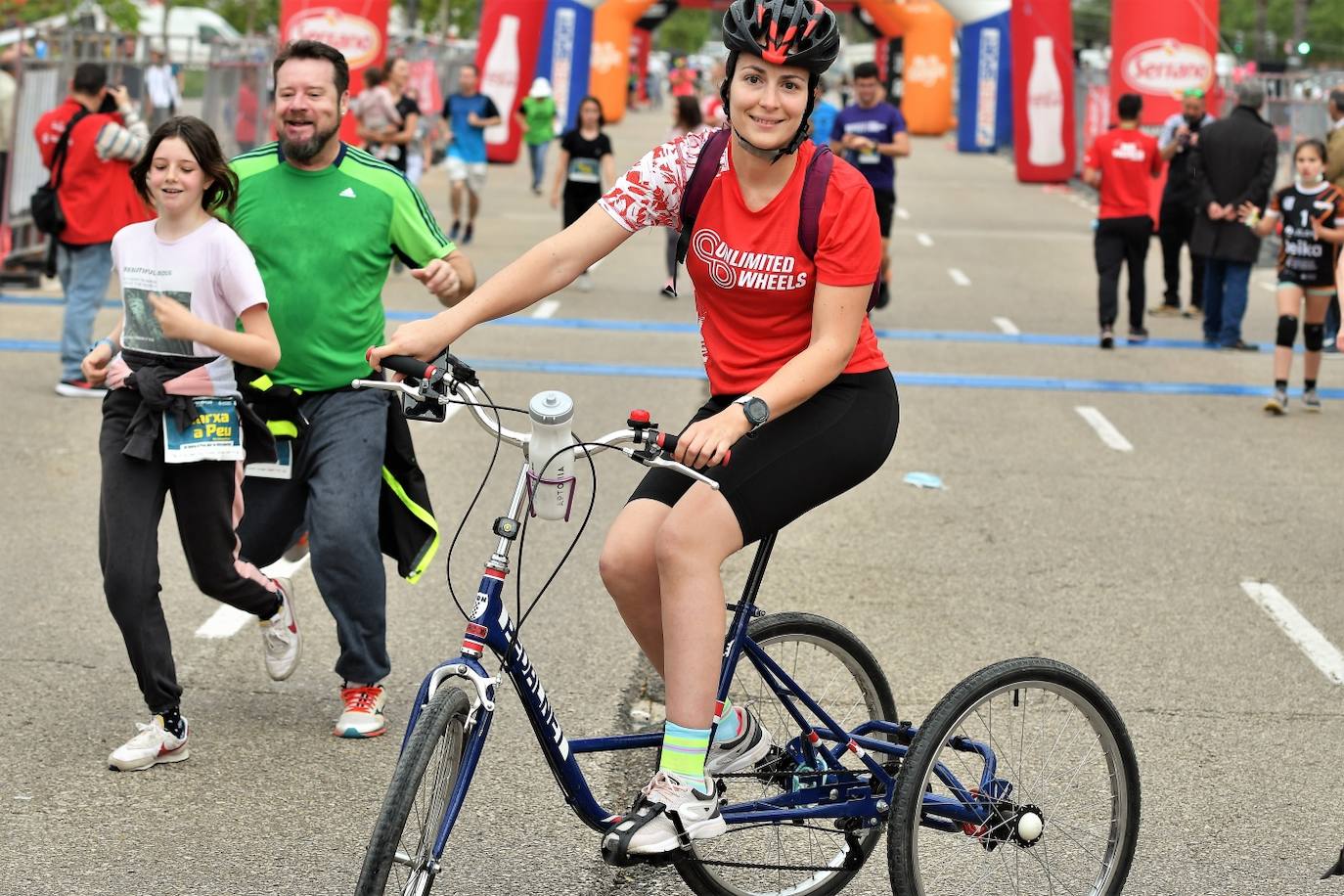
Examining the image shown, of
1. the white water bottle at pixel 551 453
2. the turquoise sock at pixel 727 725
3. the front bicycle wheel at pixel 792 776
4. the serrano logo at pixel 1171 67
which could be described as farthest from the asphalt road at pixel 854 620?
the serrano logo at pixel 1171 67

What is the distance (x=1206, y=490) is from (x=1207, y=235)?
5.91 metres

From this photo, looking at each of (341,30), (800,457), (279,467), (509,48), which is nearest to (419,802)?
(800,457)

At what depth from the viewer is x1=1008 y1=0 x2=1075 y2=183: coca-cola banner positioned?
3009 centimetres

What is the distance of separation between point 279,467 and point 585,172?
487 inches

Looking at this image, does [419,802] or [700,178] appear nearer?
[419,802]

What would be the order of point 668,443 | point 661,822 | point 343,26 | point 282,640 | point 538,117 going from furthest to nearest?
1. point 538,117
2. point 343,26
3. point 282,640
4. point 661,822
5. point 668,443

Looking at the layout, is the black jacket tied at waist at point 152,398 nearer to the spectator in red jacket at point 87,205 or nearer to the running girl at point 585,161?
the spectator in red jacket at point 87,205

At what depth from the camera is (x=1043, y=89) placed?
30.4 metres

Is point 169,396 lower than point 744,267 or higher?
lower

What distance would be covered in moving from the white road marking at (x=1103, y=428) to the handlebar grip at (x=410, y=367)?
24.6ft

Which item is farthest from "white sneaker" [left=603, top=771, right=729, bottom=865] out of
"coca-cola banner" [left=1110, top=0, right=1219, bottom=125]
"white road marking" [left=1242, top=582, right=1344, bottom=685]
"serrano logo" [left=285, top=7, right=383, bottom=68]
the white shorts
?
"coca-cola banner" [left=1110, top=0, right=1219, bottom=125]

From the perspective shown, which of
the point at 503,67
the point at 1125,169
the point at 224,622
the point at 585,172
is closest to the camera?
the point at 224,622

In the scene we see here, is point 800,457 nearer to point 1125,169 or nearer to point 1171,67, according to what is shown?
point 1125,169

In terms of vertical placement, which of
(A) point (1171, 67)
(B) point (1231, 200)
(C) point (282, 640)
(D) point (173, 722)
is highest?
(A) point (1171, 67)
